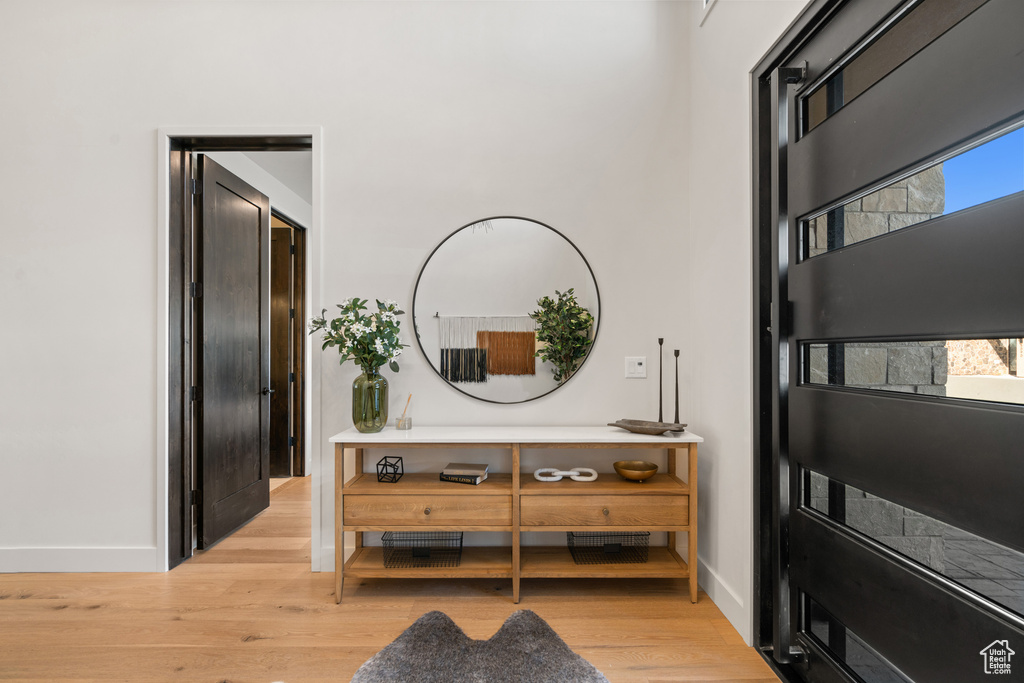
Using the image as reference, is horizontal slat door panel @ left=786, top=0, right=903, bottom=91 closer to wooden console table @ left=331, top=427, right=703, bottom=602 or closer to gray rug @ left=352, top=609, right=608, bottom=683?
wooden console table @ left=331, top=427, right=703, bottom=602

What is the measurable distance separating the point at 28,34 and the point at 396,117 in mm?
1853

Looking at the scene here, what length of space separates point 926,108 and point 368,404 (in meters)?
2.09

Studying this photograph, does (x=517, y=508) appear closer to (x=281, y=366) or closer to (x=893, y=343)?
(x=893, y=343)

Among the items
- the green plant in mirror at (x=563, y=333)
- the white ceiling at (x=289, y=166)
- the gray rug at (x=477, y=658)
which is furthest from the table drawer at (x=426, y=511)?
the white ceiling at (x=289, y=166)

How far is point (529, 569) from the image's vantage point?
216 centimetres

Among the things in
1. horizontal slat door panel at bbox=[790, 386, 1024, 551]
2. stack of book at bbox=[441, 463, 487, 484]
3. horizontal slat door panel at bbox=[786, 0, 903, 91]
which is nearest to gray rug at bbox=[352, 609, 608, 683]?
stack of book at bbox=[441, 463, 487, 484]

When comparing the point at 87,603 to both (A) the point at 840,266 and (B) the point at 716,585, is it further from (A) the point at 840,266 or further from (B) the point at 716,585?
(A) the point at 840,266

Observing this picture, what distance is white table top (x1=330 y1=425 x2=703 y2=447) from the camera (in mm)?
2088

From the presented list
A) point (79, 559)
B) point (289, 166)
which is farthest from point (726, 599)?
point (289, 166)

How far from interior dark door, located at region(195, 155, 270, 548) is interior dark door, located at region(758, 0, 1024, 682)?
2737 mm

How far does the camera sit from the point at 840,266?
1396mm

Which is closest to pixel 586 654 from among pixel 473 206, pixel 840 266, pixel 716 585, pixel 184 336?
pixel 716 585

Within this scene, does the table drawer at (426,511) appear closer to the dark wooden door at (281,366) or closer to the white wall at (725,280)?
the white wall at (725,280)

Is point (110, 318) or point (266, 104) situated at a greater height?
point (266, 104)
